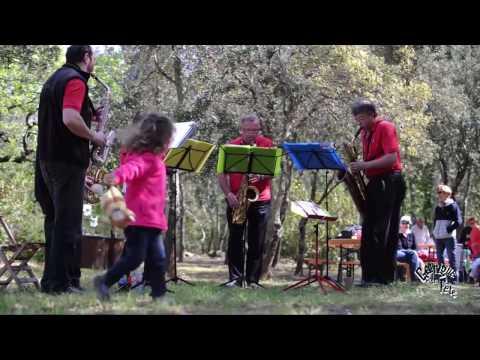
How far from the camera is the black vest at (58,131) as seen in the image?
243 inches

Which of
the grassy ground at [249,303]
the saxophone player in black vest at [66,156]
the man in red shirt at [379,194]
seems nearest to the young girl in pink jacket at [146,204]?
Result: the grassy ground at [249,303]

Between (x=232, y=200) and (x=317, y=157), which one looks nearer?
(x=317, y=157)

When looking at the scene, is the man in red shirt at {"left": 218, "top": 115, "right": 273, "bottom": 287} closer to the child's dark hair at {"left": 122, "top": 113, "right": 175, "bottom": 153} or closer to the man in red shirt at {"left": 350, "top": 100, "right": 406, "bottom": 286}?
the man in red shirt at {"left": 350, "top": 100, "right": 406, "bottom": 286}

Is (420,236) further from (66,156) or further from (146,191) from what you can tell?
(146,191)

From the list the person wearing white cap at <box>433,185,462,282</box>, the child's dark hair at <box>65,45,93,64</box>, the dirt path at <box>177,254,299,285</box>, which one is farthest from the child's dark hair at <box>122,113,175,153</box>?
the dirt path at <box>177,254,299,285</box>

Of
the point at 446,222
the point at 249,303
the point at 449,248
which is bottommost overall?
the point at 249,303

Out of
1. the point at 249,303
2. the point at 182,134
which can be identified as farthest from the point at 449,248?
the point at 249,303

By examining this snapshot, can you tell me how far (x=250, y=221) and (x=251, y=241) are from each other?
257mm

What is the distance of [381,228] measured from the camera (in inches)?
299

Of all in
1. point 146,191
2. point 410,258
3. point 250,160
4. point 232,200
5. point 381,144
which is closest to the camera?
point 146,191

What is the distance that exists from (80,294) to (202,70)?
387 inches

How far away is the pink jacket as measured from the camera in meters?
5.45

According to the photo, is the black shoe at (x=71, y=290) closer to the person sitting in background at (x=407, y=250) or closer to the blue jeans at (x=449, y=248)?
the person sitting in background at (x=407, y=250)
